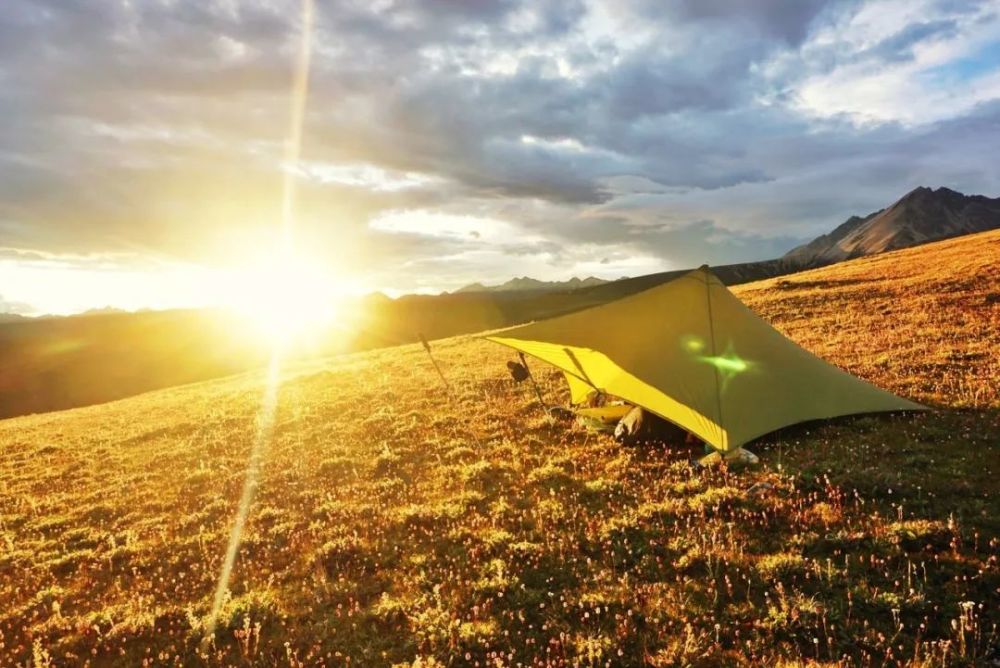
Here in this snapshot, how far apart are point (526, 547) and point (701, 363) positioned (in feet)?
20.2

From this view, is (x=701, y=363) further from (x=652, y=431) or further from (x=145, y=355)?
(x=145, y=355)

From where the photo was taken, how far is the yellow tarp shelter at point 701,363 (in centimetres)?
1202

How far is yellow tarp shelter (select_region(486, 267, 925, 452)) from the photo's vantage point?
12023 millimetres

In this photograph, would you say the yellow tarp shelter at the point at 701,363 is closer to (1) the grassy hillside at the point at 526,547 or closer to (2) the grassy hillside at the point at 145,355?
(1) the grassy hillside at the point at 526,547

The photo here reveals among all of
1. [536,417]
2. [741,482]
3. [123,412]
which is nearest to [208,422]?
[123,412]

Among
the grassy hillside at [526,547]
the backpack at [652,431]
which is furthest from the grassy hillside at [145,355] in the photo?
the backpack at [652,431]

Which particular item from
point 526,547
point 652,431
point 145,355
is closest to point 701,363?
point 652,431

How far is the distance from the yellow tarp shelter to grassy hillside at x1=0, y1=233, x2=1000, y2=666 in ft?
2.40

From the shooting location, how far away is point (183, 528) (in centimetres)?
1176

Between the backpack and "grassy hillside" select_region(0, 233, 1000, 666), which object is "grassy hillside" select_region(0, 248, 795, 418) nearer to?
"grassy hillside" select_region(0, 233, 1000, 666)

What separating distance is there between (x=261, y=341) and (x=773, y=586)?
168 meters

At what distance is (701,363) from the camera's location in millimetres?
12703

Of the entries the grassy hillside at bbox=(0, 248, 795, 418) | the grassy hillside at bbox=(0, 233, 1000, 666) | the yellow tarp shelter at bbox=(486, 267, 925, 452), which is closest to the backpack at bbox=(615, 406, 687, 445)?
the grassy hillside at bbox=(0, 233, 1000, 666)

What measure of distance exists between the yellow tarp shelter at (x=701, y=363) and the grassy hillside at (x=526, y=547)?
73cm
